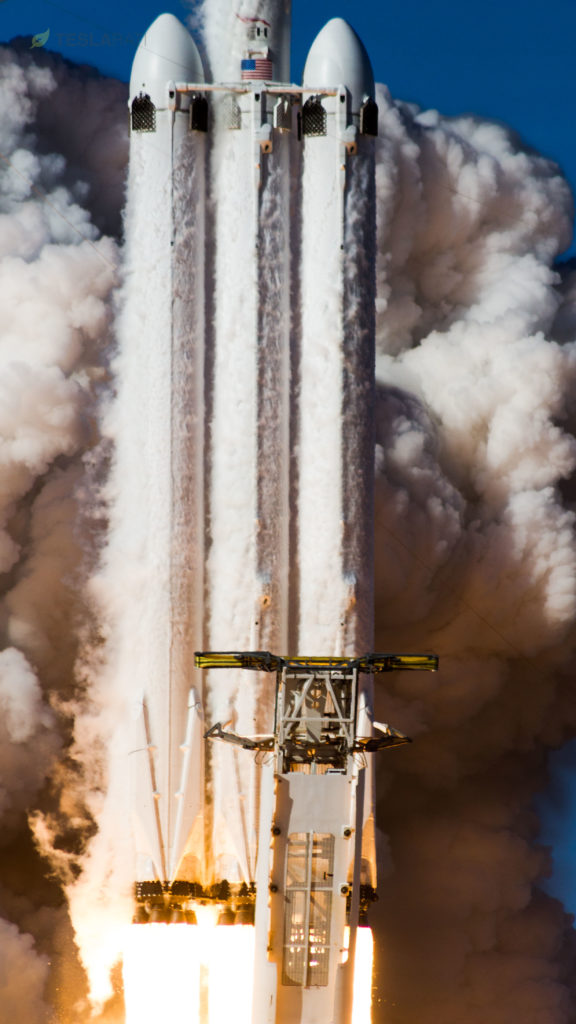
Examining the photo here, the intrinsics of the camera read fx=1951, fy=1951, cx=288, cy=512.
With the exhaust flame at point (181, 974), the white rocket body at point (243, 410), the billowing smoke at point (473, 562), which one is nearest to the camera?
the exhaust flame at point (181, 974)

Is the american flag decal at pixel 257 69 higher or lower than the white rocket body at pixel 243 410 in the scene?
higher

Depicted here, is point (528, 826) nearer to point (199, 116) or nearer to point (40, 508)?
point (40, 508)

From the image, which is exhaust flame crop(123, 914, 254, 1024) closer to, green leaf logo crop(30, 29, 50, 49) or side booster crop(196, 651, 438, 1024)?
side booster crop(196, 651, 438, 1024)

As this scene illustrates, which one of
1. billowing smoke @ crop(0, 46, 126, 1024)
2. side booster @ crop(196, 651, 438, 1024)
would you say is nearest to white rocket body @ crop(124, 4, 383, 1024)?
billowing smoke @ crop(0, 46, 126, 1024)

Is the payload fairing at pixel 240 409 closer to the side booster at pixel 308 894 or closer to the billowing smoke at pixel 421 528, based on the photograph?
the billowing smoke at pixel 421 528

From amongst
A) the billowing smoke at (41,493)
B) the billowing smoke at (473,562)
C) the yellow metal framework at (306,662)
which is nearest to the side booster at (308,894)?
the yellow metal framework at (306,662)

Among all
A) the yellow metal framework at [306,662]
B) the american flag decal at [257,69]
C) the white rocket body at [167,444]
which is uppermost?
the american flag decal at [257,69]
